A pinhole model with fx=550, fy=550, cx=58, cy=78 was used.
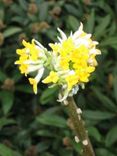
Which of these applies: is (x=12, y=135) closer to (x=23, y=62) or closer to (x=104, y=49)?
(x=104, y=49)

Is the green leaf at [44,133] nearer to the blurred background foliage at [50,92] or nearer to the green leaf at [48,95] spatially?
the blurred background foliage at [50,92]

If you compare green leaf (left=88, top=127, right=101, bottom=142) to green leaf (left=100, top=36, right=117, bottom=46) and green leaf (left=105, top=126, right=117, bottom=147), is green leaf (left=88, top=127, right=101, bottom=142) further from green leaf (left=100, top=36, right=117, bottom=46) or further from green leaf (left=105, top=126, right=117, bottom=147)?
green leaf (left=100, top=36, right=117, bottom=46)

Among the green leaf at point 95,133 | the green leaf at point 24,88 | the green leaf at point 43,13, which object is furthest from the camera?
the green leaf at point 43,13

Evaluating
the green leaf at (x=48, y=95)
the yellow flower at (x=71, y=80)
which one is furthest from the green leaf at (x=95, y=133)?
the yellow flower at (x=71, y=80)

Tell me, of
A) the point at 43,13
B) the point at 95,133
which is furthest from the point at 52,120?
the point at 43,13

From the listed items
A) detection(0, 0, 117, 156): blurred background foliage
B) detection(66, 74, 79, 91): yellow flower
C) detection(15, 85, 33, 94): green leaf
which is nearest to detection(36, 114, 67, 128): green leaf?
detection(0, 0, 117, 156): blurred background foliage

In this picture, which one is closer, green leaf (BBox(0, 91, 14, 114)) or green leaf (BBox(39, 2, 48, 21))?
green leaf (BBox(0, 91, 14, 114))

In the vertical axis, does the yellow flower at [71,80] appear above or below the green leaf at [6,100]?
above
